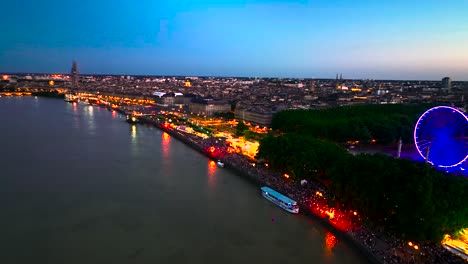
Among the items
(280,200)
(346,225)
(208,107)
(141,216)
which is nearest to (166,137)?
(208,107)

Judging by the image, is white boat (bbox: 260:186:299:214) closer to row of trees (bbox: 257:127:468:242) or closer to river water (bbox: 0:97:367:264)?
river water (bbox: 0:97:367:264)

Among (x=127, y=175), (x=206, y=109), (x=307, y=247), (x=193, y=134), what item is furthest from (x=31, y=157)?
(x=206, y=109)

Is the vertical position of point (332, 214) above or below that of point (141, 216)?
above

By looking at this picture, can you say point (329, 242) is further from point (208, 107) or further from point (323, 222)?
point (208, 107)

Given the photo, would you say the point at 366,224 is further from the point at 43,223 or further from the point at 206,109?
the point at 206,109

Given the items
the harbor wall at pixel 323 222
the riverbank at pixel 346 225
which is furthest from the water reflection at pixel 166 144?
the riverbank at pixel 346 225

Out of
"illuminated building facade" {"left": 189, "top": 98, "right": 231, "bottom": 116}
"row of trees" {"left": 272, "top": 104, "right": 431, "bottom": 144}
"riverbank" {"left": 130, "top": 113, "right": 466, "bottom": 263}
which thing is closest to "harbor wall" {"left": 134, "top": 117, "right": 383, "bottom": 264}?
"riverbank" {"left": 130, "top": 113, "right": 466, "bottom": 263}

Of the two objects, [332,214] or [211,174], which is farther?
[211,174]
